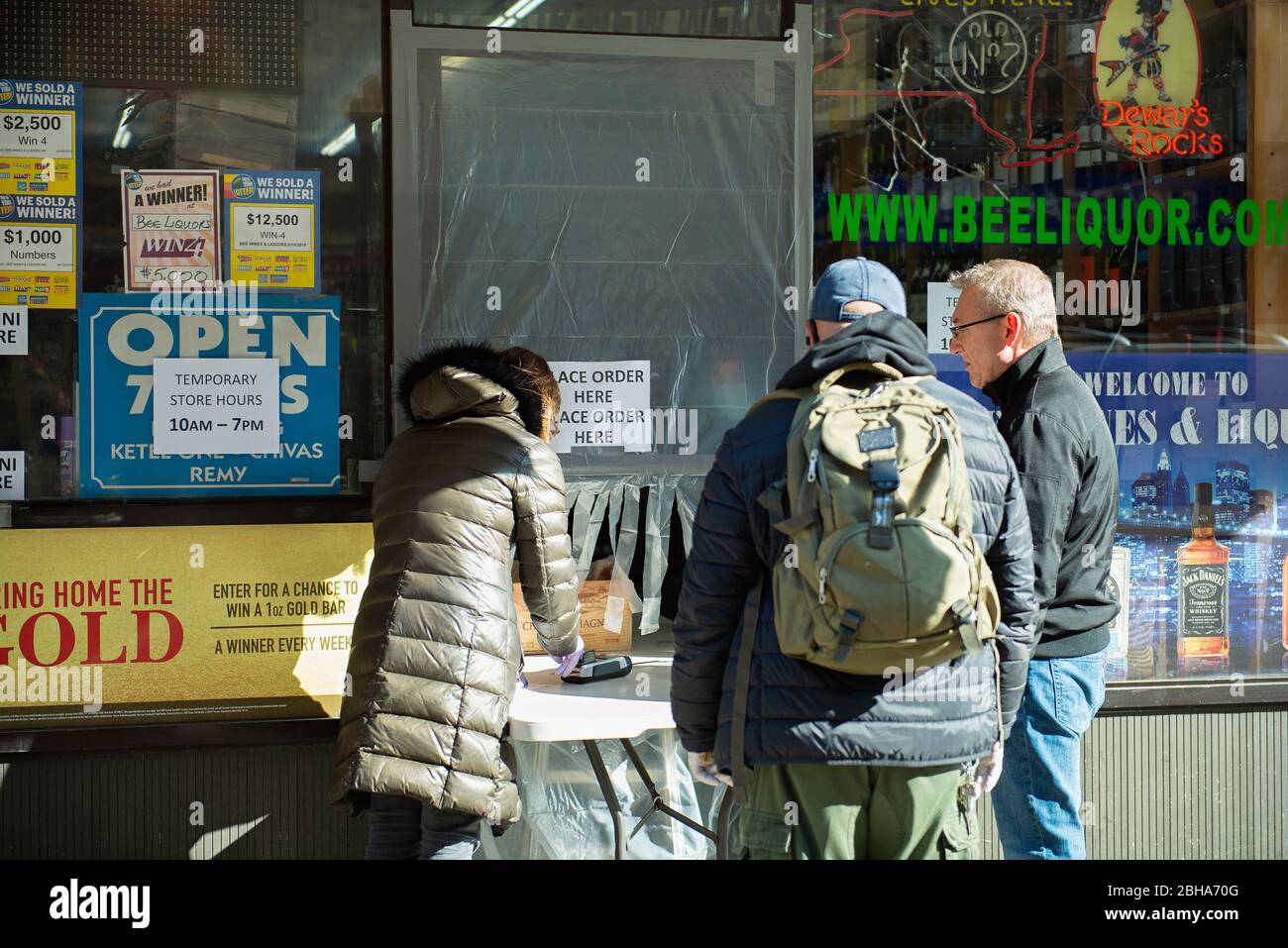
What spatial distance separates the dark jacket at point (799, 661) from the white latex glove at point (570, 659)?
100 cm

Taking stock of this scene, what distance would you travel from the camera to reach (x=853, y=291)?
109 inches

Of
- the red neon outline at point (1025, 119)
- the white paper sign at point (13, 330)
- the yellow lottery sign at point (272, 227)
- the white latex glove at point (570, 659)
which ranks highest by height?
the red neon outline at point (1025, 119)

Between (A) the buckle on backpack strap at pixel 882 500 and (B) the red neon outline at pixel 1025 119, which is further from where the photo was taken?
(B) the red neon outline at pixel 1025 119

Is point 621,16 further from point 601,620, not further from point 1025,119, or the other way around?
point 601,620

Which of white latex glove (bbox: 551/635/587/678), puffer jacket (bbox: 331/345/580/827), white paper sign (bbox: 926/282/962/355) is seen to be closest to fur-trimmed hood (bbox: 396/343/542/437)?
puffer jacket (bbox: 331/345/580/827)

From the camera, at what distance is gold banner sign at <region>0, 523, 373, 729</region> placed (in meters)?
4.17

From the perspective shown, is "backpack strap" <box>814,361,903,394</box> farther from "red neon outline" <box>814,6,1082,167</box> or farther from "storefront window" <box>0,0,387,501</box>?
"red neon outline" <box>814,6,1082,167</box>

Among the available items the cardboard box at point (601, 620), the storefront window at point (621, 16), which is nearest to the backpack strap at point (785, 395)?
the cardboard box at point (601, 620)

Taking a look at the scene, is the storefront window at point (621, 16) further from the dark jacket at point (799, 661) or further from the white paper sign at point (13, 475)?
the dark jacket at point (799, 661)

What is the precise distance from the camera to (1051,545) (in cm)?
327

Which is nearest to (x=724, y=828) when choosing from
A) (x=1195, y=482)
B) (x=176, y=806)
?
(x=176, y=806)

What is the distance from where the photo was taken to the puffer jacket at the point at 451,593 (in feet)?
10.9

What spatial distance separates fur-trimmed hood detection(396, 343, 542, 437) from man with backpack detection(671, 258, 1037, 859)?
3.27 feet

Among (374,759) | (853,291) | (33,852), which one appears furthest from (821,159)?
(33,852)
